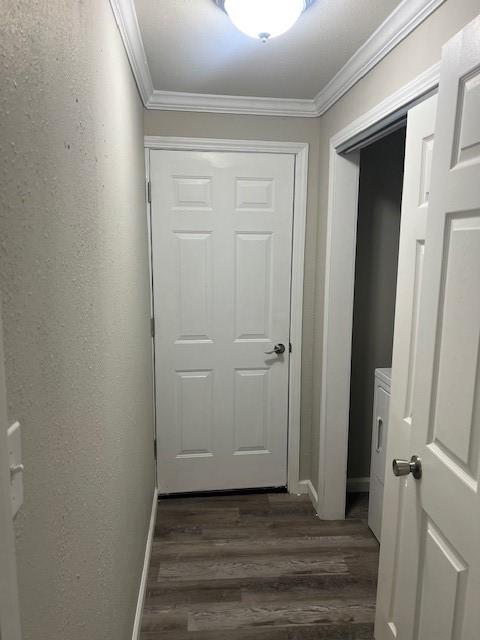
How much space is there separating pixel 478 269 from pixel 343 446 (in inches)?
69.2

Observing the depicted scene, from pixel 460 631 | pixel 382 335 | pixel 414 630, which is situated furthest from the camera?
pixel 382 335

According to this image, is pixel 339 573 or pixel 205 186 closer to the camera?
pixel 339 573

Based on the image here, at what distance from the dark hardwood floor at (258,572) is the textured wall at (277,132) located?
765 mm

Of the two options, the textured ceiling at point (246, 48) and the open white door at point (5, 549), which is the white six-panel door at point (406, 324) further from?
the open white door at point (5, 549)

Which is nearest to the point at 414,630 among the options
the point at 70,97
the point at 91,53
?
the point at 70,97

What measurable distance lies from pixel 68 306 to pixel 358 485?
8.55ft

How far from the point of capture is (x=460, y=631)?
1.03 meters

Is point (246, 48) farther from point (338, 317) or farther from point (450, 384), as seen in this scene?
point (450, 384)

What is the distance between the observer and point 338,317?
2367mm

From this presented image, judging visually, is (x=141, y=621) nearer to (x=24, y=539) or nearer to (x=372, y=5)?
(x=24, y=539)

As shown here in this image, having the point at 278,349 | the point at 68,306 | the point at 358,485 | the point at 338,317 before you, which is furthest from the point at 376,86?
the point at 358,485

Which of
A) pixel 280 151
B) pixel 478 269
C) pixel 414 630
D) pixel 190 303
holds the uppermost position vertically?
pixel 280 151

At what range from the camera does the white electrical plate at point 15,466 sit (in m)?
0.57

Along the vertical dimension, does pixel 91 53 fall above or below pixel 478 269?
above
